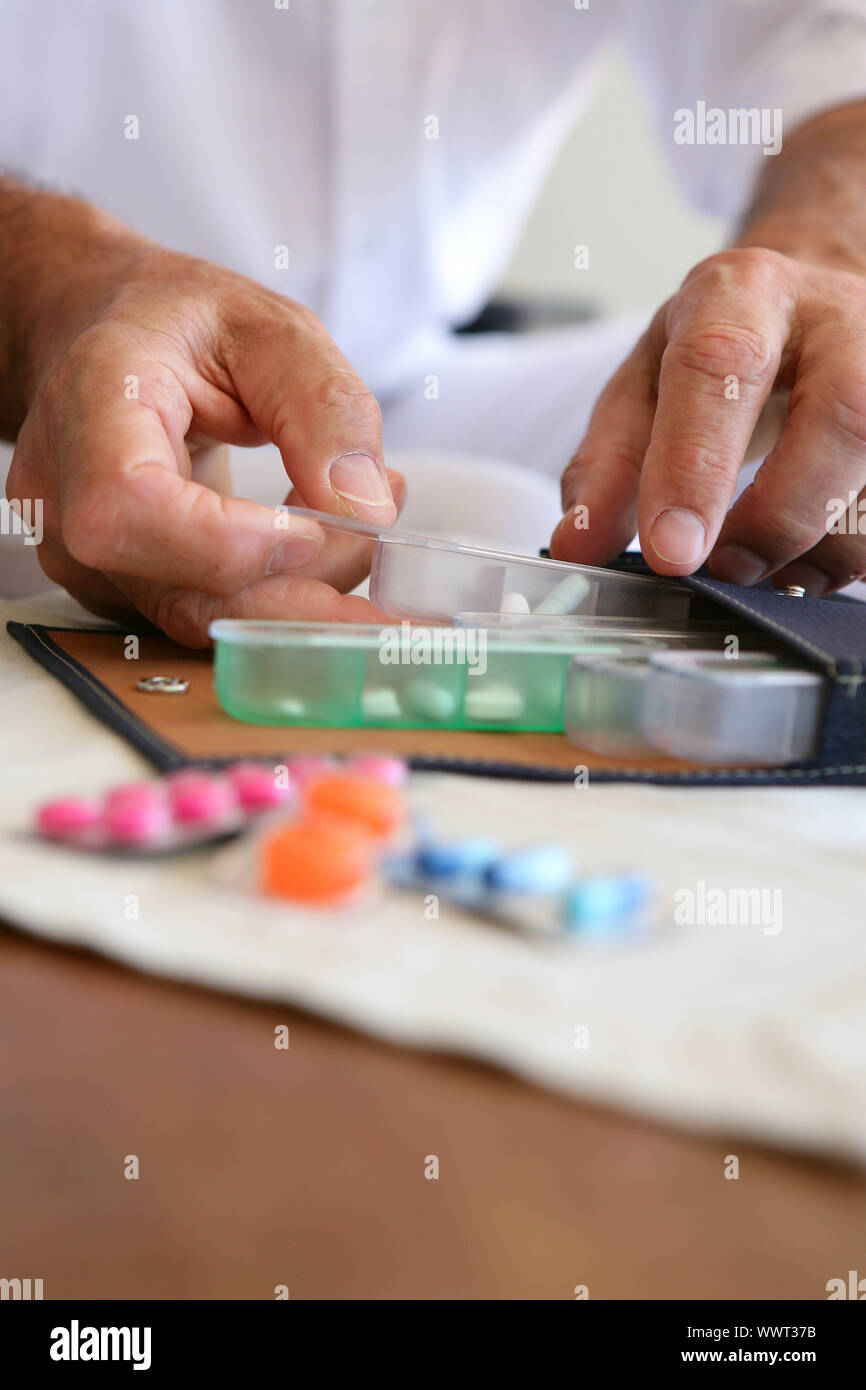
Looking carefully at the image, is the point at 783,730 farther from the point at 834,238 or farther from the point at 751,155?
the point at 751,155

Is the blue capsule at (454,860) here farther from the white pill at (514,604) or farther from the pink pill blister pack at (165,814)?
the white pill at (514,604)

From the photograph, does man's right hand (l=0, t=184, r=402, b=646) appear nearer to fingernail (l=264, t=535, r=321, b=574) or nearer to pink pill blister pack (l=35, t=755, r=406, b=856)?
fingernail (l=264, t=535, r=321, b=574)

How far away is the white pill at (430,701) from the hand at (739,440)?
0.19 m

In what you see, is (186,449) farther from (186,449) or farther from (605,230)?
(605,230)

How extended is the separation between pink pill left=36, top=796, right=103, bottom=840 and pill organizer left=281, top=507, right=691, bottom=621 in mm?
238

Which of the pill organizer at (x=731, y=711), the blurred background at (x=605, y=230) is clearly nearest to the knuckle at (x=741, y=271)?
the pill organizer at (x=731, y=711)

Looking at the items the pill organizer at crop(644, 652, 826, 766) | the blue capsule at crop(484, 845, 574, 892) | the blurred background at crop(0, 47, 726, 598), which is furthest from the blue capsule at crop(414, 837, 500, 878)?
the blurred background at crop(0, 47, 726, 598)

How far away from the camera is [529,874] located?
0.92 feet

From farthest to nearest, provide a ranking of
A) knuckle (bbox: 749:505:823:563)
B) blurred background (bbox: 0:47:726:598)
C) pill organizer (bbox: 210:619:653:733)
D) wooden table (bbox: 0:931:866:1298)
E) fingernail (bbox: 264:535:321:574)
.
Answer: blurred background (bbox: 0:47:726:598) → knuckle (bbox: 749:505:823:563) → fingernail (bbox: 264:535:321:574) → pill organizer (bbox: 210:619:653:733) → wooden table (bbox: 0:931:866:1298)

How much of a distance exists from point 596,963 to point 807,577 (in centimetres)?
50

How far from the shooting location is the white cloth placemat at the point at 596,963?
0.73ft

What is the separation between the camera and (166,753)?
0.38 metres

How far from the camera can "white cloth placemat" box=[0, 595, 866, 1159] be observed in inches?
8.8

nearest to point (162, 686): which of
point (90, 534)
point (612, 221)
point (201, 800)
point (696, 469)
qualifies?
point (90, 534)
